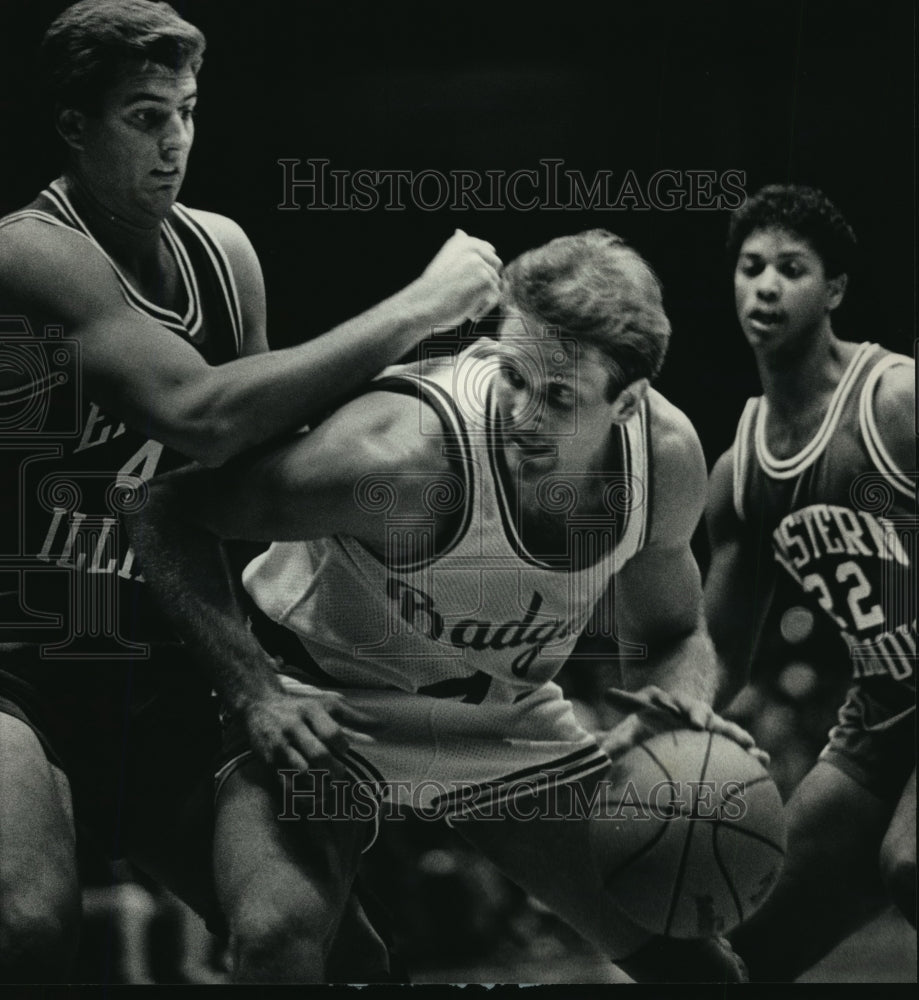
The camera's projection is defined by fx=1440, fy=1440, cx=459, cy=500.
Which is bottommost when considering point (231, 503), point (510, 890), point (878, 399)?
point (510, 890)

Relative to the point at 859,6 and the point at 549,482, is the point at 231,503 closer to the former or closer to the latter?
the point at 549,482

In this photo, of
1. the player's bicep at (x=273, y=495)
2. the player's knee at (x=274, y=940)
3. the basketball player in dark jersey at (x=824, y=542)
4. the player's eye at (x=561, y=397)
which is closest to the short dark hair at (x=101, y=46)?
the player's bicep at (x=273, y=495)

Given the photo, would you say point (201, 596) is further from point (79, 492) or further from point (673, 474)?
point (673, 474)

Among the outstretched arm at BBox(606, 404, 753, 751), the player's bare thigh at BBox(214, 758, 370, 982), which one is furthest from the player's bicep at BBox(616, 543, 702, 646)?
the player's bare thigh at BBox(214, 758, 370, 982)

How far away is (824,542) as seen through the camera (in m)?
2.92

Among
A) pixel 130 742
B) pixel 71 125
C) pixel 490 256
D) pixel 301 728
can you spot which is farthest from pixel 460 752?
pixel 71 125

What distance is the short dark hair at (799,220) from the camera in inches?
115

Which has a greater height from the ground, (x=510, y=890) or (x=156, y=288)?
(x=156, y=288)

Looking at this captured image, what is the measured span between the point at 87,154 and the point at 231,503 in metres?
0.74

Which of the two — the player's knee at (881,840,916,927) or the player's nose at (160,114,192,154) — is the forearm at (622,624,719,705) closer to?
the player's knee at (881,840,916,927)

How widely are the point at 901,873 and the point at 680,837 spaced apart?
47 centimetres

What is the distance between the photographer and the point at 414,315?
2834 millimetres

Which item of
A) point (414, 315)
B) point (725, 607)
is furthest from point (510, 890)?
point (414, 315)

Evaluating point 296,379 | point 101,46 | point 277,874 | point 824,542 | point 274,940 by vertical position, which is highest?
point 101,46
